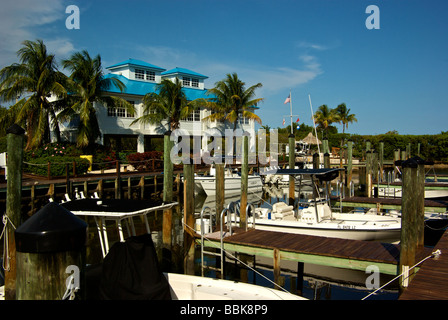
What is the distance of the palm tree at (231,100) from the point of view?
44406mm

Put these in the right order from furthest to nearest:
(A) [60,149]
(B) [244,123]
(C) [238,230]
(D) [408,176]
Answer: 1. (B) [244,123]
2. (A) [60,149]
3. (C) [238,230]
4. (D) [408,176]

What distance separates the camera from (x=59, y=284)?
385cm

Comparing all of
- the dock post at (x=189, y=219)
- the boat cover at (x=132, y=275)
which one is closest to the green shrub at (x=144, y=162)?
the dock post at (x=189, y=219)

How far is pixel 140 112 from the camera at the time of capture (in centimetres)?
4097

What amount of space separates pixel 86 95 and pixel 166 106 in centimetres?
834

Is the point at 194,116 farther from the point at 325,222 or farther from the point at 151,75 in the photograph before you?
the point at 325,222

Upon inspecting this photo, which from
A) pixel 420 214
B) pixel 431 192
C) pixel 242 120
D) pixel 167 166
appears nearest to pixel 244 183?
pixel 167 166

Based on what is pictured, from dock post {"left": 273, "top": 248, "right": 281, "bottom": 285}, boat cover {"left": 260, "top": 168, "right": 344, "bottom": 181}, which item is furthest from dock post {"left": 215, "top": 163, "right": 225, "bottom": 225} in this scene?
dock post {"left": 273, "top": 248, "right": 281, "bottom": 285}

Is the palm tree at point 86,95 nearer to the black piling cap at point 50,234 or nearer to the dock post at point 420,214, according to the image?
the dock post at point 420,214

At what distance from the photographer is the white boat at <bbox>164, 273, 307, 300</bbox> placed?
6820mm

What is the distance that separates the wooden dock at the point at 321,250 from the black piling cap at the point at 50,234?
7055mm
